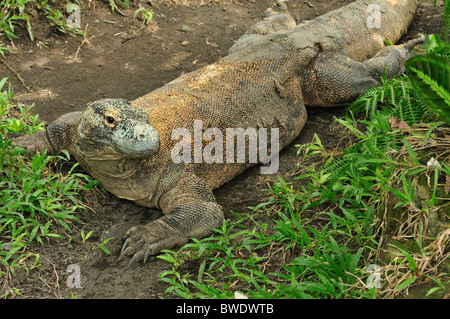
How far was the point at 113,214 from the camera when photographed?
426cm

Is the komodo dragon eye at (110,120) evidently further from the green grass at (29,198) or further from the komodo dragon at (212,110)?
the green grass at (29,198)

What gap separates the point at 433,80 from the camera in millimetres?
2996

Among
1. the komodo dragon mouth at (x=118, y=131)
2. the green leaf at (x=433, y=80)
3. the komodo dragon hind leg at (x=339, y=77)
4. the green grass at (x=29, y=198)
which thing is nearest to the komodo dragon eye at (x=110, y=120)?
the komodo dragon mouth at (x=118, y=131)

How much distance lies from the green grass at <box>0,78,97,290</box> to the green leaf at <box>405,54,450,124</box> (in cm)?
262

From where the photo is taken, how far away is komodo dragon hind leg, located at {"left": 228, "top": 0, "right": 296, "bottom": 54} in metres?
5.80

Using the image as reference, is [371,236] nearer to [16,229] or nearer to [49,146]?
[16,229]

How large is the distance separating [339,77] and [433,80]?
2206 mm

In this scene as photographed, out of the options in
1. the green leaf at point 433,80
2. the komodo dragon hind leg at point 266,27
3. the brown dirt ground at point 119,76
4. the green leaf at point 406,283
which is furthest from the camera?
the komodo dragon hind leg at point 266,27

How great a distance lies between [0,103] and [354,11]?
3.86 m

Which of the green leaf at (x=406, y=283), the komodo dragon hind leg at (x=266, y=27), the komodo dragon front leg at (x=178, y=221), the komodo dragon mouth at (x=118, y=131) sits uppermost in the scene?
the komodo dragon hind leg at (x=266, y=27)

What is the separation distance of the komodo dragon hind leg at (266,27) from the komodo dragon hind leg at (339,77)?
2.91 ft

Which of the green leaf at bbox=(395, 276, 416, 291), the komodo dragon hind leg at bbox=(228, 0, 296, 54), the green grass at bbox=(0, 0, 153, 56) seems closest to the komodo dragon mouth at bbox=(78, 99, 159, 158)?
the green leaf at bbox=(395, 276, 416, 291)

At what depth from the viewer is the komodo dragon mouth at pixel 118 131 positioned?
3791mm
